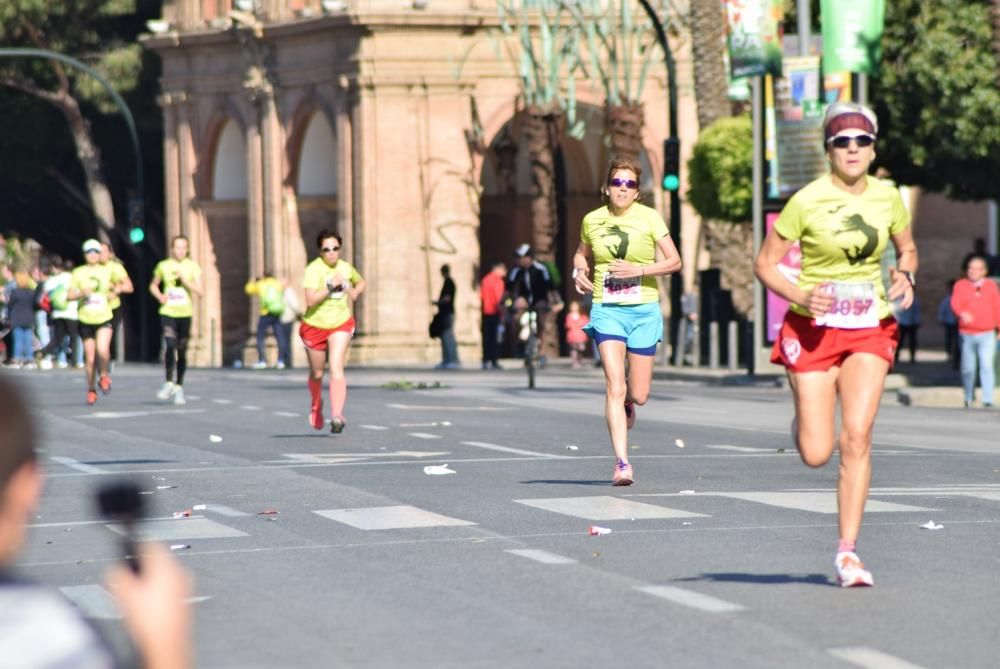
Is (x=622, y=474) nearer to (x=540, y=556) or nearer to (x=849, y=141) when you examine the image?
(x=540, y=556)

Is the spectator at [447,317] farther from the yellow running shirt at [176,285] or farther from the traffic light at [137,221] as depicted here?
the yellow running shirt at [176,285]

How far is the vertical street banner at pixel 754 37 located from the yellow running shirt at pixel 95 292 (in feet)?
29.1

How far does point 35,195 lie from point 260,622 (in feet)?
178

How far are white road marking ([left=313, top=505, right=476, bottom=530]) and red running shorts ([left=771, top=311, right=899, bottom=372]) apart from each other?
8.67 ft

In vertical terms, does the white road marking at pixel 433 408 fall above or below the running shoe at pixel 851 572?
below

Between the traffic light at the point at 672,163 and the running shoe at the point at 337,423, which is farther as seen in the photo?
the traffic light at the point at 672,163

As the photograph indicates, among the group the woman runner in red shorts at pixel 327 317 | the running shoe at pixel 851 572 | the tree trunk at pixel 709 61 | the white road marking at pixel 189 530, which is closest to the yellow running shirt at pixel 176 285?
the woman runner in red shorts at pixel 327 317

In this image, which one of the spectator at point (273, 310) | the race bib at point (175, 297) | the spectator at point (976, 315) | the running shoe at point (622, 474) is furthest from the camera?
the spectator at point (273, 310)

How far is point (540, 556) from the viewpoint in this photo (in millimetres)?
9445

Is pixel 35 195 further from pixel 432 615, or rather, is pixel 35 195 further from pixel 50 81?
pixel 432 615

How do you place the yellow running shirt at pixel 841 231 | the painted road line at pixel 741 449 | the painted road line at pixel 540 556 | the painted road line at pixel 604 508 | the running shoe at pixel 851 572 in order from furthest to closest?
the painted road line at pixel 741 449, the painted road line at pixel 604 508, the painted road line at pixel 540 556, the yellow running shirt at pixel 841 231, the running shoe at pixel 851 572

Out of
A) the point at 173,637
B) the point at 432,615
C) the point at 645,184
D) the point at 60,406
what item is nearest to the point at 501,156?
the point at 645,184

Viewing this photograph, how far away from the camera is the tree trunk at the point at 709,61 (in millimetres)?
37500

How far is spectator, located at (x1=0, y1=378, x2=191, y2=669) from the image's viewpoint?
117 inches
